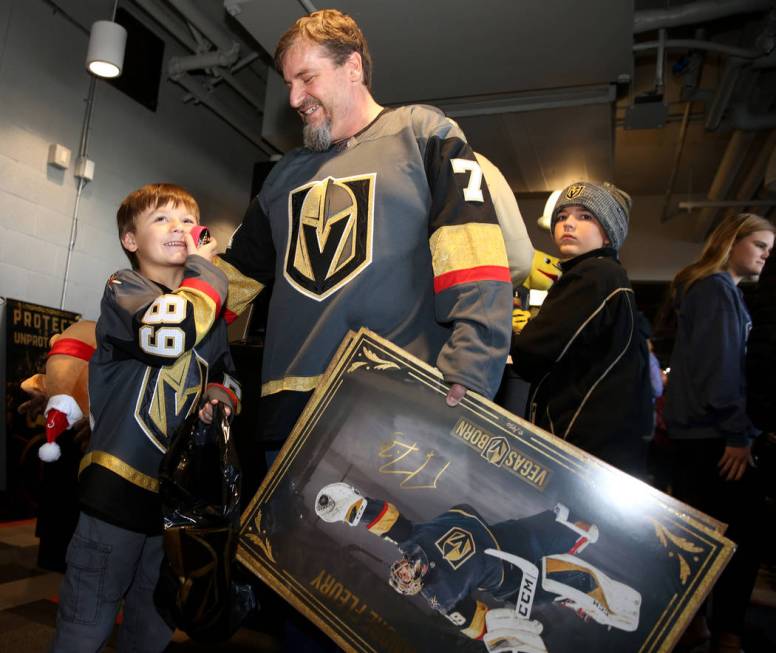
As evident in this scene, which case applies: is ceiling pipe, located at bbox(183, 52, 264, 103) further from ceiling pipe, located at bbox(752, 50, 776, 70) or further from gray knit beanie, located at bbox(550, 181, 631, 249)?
gray knit beanie, located at bbox(550, 181, 631, 249)

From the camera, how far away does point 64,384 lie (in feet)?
4.82

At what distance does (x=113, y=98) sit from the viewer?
4.96m

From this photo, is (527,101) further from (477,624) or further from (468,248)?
(477,624)

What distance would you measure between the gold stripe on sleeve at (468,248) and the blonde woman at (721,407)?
4.05 feet

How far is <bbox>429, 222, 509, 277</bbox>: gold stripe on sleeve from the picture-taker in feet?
3.46

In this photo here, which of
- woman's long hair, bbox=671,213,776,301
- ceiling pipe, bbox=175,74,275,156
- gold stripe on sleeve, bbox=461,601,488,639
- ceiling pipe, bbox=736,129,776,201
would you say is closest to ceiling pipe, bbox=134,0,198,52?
ceiling pipe, bbox=175,74,275,156

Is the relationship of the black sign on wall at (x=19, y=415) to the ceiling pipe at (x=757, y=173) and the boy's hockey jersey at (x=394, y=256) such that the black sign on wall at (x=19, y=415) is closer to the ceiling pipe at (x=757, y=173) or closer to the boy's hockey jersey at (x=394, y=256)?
the boy's hockey jersey at (x=394, y=256)

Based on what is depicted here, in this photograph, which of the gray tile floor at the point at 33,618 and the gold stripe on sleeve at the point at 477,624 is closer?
the gold stripe on sleeve at the point at 477,624

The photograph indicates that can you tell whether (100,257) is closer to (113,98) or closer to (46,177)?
(46,177)

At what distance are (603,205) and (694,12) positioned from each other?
3499 mm

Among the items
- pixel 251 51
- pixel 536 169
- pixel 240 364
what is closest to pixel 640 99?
pixel 536 169

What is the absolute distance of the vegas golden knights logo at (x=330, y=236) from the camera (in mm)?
1139

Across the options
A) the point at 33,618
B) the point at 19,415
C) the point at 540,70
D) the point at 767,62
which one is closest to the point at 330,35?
the point at 33,618

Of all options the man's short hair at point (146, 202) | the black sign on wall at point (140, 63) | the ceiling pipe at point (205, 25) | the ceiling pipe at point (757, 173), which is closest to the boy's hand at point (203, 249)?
the man's short hair at point (146, 202)
